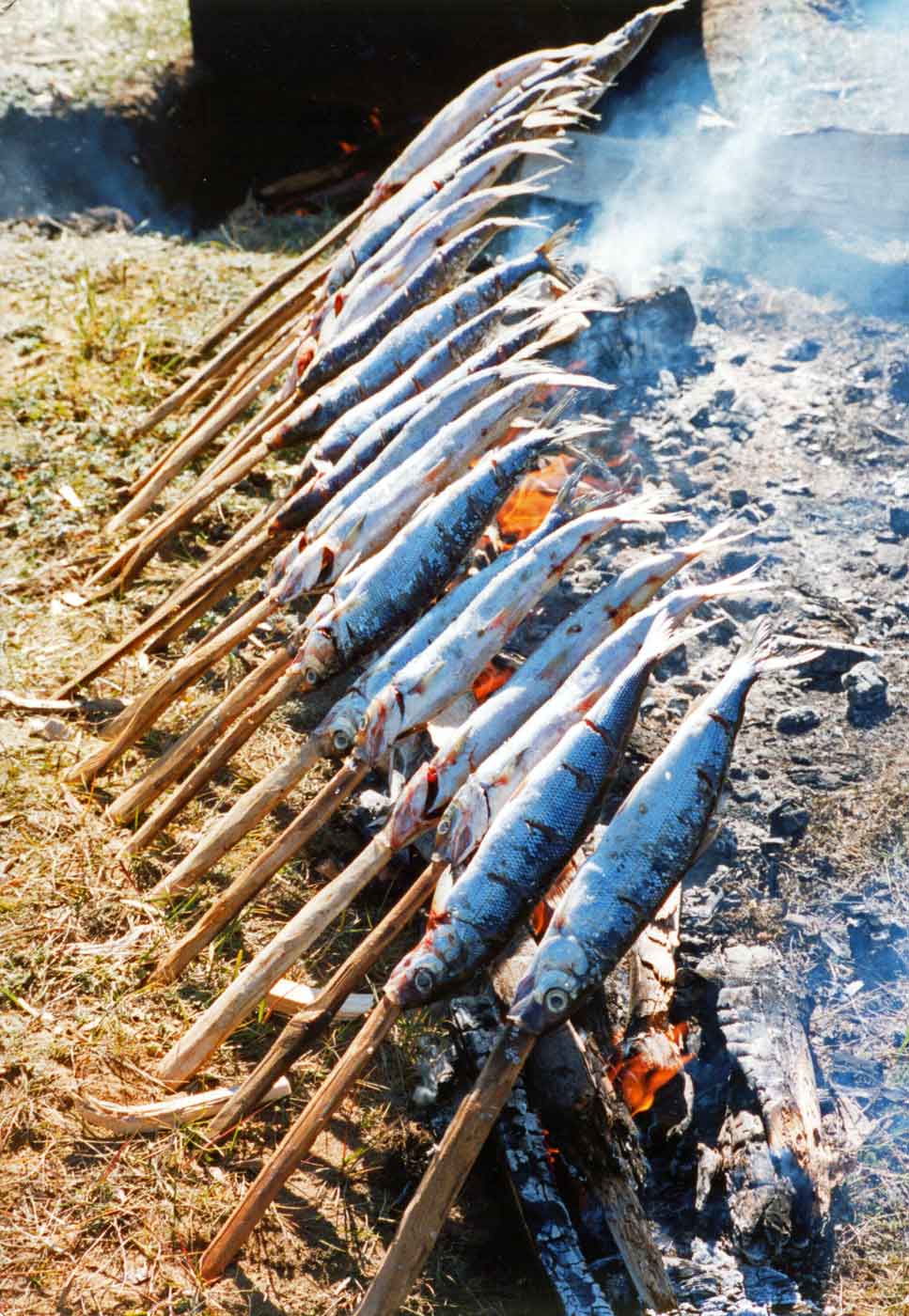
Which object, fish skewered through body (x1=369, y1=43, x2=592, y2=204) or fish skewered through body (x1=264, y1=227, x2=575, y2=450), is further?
fish skewered through body (x1=369, y1=43, x2=592, y2=204)

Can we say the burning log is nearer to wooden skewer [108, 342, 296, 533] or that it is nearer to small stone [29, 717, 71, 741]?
small stone [29, 717, 71, 741]

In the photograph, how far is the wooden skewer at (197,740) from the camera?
4.18 m

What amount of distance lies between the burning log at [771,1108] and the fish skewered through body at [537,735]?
104 cm

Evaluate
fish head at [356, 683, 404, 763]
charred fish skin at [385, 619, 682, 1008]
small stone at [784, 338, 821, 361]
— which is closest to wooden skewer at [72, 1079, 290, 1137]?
charred fish skin at [385, 619, 682, 1008]

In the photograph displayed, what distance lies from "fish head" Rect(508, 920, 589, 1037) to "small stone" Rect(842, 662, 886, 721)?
2024mm

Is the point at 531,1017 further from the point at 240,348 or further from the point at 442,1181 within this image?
the point at 240,348

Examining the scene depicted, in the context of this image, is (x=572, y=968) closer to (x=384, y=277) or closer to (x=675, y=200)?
(x=384, y=277)

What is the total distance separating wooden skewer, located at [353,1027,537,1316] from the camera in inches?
108

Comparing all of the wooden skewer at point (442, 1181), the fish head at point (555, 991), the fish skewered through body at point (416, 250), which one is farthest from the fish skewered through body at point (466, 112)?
the wooden skewer at point (442, 1181)

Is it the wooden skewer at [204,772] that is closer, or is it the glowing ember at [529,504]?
the wooden skewer at [204,772]

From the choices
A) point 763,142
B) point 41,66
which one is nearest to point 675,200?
point 763,142

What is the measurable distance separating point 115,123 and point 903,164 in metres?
5.95

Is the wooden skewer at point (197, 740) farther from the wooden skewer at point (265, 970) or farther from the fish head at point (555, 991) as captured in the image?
the fish head at point (555, 991)

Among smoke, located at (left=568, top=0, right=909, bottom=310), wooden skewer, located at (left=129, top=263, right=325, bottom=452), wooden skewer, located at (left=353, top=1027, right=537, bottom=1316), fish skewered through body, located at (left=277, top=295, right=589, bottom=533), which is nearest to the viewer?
wooden skewer, located at (left=353, top=1027, right=537, bottom=1316)
